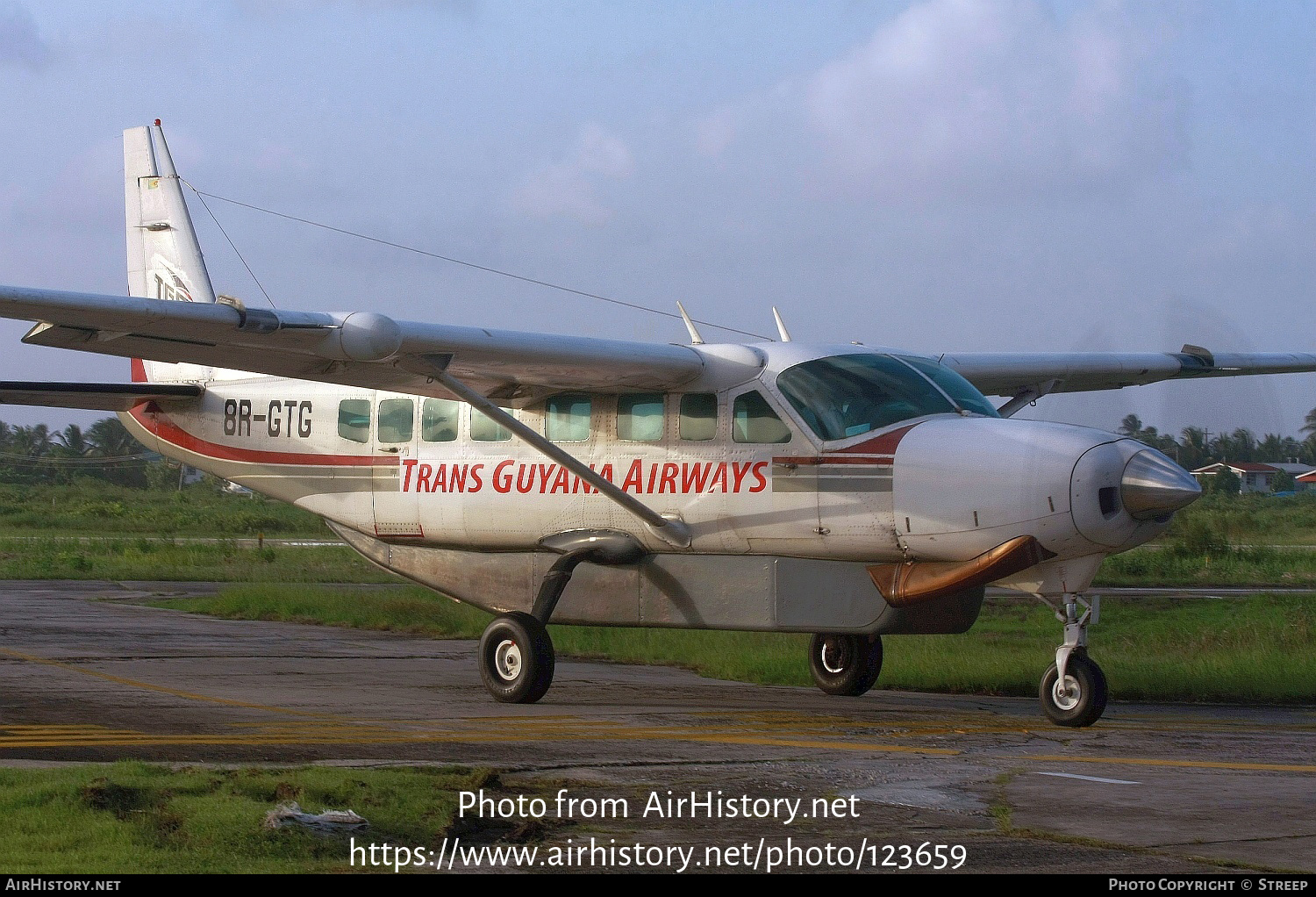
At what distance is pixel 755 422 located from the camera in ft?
38.1

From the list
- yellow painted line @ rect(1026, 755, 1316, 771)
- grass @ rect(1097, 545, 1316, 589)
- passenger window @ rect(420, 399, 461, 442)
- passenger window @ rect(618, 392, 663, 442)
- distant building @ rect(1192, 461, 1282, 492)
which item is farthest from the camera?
distant building @ rect(1192, 461, 1282, 492)

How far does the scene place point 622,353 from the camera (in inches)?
454

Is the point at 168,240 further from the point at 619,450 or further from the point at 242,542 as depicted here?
the point at 242,542

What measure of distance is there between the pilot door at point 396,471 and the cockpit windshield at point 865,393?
3.90m

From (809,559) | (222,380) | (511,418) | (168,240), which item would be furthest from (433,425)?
(168,240)

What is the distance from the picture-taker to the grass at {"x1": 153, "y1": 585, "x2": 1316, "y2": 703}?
538 inches

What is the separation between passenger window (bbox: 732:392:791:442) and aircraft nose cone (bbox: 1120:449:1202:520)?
2.69 metres

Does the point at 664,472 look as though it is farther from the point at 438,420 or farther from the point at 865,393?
the point at 438,420

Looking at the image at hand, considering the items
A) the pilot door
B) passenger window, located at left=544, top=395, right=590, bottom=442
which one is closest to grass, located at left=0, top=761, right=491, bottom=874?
passenger window, located at left=544, top=395, right=590, bottom=442

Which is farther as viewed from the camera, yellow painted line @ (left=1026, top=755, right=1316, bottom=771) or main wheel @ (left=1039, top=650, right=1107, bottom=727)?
main wheel @ (left=1039, top=650, right=1107, bottom=727)

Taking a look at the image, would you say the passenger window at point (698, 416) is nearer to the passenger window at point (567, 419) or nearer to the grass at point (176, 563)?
the passenger window at point (567, 419)

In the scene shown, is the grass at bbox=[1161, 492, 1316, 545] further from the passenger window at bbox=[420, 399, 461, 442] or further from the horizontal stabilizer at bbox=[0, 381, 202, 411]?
the horizontal stabilizer at bbox=[0, 381, 202, 411]

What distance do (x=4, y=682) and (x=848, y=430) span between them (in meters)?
7.53

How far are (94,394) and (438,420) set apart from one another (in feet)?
12.9
